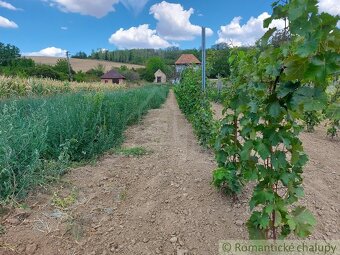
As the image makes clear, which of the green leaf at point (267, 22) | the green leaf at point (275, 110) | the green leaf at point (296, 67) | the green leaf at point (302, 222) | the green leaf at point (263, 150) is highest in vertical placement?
the green leaf at point (267, 22)

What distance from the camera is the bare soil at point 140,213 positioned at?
7.63ft

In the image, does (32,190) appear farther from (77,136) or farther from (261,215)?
(261,215)

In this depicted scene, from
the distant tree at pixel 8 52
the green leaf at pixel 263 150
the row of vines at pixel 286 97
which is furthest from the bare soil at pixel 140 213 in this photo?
the distant tree at pixel 8 52

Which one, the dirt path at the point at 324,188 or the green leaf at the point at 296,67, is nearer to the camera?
the green leaf at the point at 296,67

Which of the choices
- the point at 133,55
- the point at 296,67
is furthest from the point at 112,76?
the point at 296,67

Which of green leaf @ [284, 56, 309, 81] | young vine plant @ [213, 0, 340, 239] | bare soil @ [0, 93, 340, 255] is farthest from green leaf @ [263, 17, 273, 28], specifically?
bare soil @ [0, 93, 340, 255]

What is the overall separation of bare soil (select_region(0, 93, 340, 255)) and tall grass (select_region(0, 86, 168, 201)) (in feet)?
0.86

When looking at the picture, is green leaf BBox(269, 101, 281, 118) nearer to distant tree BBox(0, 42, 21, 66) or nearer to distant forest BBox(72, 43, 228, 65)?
distant tree BBox(0, 42, 21, 66)

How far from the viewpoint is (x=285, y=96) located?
1.47m

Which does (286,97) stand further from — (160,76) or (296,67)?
(160,76)

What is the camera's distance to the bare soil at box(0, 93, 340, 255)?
7.63 ft

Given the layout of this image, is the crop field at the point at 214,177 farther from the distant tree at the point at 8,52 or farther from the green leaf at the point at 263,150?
Answer: the distant tree at the point at 8,52

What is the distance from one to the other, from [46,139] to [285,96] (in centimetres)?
370

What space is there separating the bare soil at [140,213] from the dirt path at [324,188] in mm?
12
